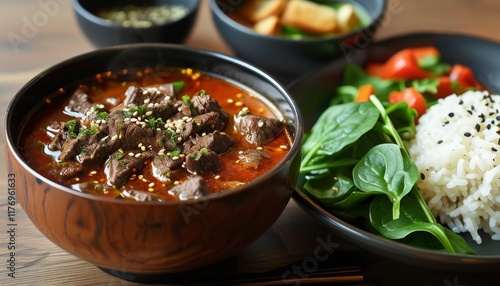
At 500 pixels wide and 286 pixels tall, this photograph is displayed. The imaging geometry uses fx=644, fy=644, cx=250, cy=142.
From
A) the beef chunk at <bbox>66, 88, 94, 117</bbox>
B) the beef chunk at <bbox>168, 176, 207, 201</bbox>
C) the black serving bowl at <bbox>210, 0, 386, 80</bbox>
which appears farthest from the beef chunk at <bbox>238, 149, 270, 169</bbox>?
the black serving bowl at <bbox>210, 0, 386, 80</bbox>

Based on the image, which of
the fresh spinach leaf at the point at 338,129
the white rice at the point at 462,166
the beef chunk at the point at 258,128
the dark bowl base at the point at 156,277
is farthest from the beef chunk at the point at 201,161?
the white rice at the point at 462,166

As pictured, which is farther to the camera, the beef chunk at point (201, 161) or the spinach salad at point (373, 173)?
the spinach salad at point (373, 173)

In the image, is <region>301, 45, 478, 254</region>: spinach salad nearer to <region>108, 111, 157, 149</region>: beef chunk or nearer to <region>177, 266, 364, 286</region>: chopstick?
<region>177, 266, 364, 286</region>: chopstick

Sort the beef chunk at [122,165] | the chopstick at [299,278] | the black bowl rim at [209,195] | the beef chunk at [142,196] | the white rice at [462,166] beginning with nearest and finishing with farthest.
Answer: the black bowl rim at [209,195], the beef chunk at [142,196], the beef chunk at [122,165], the chopstick at [299,278], the white rice at [462,166]

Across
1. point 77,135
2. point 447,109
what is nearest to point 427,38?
point 447,109

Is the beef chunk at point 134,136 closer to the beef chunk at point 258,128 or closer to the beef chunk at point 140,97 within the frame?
the beef chunk at point 140,97

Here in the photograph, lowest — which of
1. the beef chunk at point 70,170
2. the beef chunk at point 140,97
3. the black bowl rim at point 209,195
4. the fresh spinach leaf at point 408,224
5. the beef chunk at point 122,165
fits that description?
the fresh spinach leaf at point 408,224
